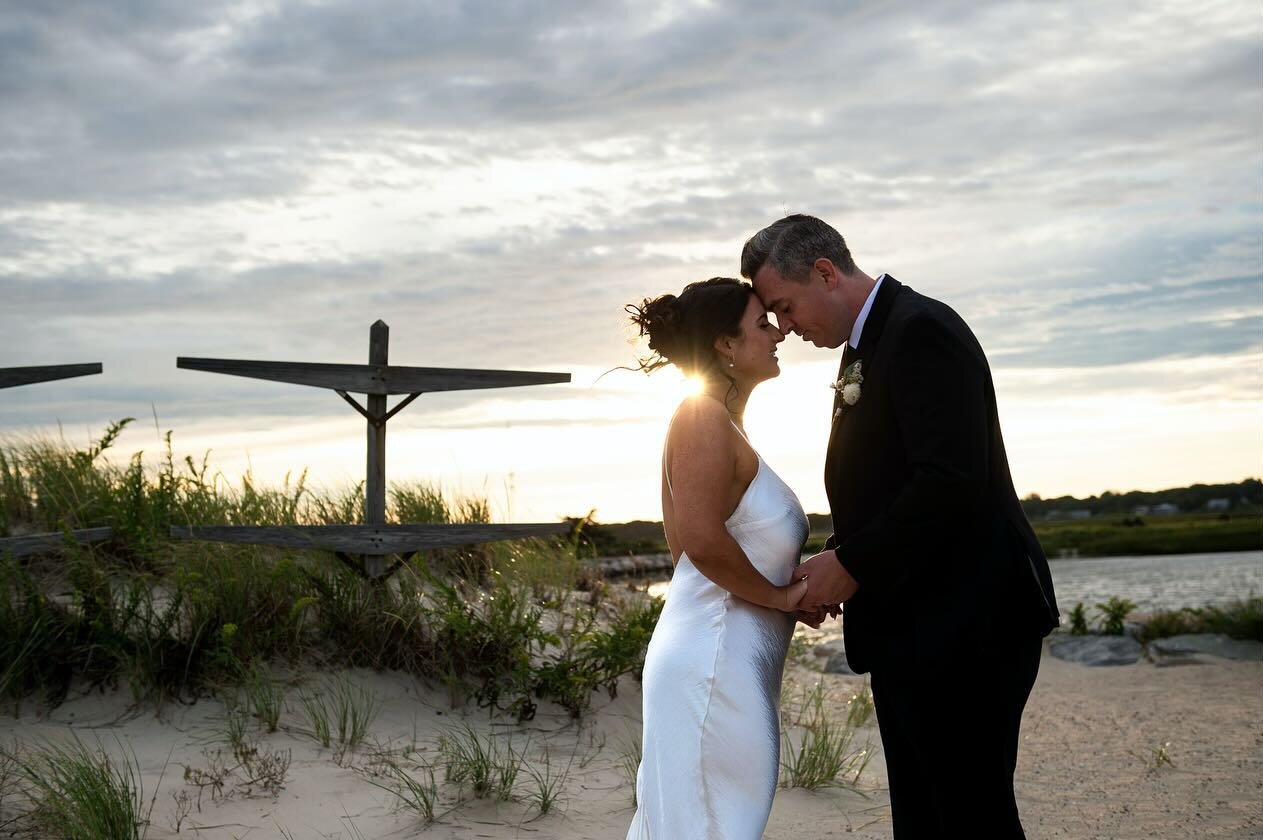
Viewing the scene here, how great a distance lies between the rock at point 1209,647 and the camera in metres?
Result: 11.9

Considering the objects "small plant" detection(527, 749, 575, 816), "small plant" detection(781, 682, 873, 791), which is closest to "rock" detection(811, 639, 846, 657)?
"small plant" detection(781, 682, 873, 791)

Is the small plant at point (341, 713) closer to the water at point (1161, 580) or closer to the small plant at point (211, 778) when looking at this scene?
the small plant at point (211, 778)

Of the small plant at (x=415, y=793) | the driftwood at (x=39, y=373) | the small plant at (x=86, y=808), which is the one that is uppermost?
the driftwood at (x=39, y=373)

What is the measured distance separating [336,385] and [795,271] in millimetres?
5379

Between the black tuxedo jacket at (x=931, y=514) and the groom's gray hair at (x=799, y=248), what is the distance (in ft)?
1.26

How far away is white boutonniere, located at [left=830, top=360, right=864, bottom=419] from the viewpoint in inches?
148

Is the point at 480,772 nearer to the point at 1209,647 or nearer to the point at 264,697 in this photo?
the point at 264,697

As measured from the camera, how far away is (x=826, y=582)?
12.2ft

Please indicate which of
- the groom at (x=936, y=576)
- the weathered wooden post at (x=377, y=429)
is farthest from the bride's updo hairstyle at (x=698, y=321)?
the weathered wooden post at (x=377, y=429)

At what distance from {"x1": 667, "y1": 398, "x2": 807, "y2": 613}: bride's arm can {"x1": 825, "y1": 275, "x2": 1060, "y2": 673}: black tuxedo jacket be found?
331 mm

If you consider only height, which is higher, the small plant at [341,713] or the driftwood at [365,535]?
the driftwood at [365,535]

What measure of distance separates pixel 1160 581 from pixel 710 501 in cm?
1827

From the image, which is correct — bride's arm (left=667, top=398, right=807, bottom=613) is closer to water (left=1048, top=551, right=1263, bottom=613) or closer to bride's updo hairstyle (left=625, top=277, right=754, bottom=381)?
bride's updo hairstyle (left=625, top=277, right=754, bottom=381)

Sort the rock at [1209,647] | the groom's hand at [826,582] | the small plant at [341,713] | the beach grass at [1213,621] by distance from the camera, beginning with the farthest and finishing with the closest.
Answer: the beach grass at [1213,621]
the rock at [1209,647]
the small plant at [341,713]
the groom's hand at [826,582]
